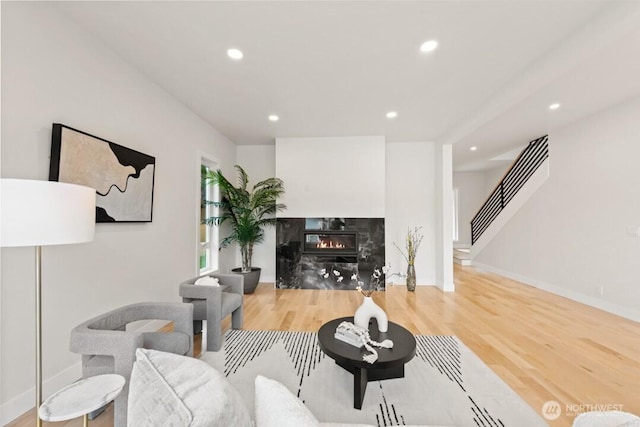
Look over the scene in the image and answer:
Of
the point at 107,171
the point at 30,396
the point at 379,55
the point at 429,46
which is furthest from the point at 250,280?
the point at 429,46

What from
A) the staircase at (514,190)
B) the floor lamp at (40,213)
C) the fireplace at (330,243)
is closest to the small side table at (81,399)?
the floor lamp at (40,213)

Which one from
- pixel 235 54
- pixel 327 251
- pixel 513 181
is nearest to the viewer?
pixel 235 54

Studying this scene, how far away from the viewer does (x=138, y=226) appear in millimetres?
2711

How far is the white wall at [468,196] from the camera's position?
8211 millimetres

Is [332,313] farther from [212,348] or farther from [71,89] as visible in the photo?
[71,89]

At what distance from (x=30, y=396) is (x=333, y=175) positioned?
166 inches

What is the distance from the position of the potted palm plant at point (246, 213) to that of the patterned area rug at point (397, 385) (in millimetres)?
2010

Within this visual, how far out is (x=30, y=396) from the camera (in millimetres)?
1741

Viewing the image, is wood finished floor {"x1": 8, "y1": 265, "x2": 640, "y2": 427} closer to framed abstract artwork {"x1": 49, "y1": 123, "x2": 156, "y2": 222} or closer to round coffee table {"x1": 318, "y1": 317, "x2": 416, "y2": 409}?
round coffee table {"x1": 318, "y1": 317, "x2": 416, "y2": 409}

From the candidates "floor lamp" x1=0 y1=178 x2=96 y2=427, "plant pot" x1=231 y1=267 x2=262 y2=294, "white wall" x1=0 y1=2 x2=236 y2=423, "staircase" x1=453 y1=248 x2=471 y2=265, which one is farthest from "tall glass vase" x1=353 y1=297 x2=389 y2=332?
"staircase" x1=453 y1=248 x2=471 y2=265

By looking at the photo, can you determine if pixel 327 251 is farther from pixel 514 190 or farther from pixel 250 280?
pixel 514 190

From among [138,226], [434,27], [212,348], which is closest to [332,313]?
[212,348]

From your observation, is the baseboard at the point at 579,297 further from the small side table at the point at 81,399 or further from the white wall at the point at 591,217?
the small side table at the point at 81,399

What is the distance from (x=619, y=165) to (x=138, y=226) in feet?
19.4
